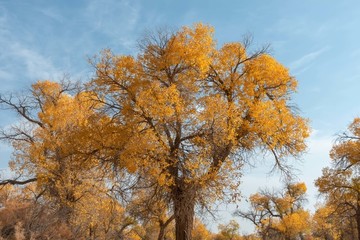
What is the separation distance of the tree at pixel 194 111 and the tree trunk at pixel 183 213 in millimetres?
35

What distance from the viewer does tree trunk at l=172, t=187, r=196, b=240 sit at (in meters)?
13.4

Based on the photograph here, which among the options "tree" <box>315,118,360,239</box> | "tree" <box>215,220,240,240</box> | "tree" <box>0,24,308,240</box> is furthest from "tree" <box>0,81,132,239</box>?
"tree" <box>215,220,240,240</box>

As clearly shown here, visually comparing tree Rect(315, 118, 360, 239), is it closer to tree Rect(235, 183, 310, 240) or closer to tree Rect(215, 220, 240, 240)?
tree Rect(235, 183, 310, 240)

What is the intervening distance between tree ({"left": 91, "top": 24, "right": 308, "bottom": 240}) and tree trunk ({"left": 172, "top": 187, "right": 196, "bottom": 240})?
3 cm

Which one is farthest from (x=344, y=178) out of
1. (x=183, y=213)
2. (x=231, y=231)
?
(x=231, y=231)

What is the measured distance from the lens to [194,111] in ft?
45.4

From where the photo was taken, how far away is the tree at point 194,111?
13.0 meters

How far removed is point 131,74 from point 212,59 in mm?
3538

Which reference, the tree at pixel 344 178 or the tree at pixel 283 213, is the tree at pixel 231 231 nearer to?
the tree at pixel 283 213

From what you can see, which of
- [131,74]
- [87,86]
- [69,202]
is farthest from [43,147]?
[131,74]

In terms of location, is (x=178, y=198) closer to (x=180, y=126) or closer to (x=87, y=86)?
(x=180, y=126)

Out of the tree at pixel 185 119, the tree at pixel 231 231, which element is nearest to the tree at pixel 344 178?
the tree at pixel 185 119

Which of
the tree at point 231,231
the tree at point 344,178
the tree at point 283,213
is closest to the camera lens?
the tree at point 344,178

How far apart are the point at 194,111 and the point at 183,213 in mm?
3661
